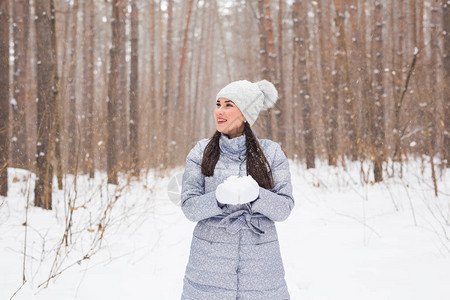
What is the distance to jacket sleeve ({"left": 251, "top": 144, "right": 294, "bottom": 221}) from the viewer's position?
1.52m

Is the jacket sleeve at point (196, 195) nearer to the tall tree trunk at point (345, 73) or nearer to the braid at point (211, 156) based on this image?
the braid at point (211, 156)

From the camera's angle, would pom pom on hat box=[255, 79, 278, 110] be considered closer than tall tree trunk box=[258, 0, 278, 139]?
Yes

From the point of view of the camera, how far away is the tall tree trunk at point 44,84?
201 inches

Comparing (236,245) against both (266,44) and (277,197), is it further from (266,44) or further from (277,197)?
(266,44)

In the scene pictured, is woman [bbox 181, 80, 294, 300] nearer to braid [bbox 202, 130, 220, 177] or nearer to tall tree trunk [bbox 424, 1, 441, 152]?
braid [bbox 202, 130, 220, 177]

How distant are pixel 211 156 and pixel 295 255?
8.28 feet

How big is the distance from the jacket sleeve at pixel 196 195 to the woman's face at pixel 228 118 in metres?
0.16

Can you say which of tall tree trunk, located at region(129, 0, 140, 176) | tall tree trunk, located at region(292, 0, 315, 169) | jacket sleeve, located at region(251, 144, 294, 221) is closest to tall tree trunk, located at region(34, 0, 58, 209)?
tall tree trunk, located at region(129, 0, 140, 176)

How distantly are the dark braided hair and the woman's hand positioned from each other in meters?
0.21

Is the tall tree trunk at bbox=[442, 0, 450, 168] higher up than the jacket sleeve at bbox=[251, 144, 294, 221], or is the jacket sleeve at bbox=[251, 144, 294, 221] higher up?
the tall tree trunk at bbox=[442, 0, 450, 168]

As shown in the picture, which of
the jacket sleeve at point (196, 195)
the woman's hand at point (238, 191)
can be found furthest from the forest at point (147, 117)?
the woman's hand at point (238, 191)

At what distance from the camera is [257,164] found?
1690 millimetres

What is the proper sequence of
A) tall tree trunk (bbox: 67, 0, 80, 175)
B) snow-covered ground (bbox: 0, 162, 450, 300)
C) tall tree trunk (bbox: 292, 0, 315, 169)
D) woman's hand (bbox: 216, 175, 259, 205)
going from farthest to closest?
tall tree trunk (bbox: 292, 0, 315, 169) → tall tree trunk (bbox: 67, 0, 80, 175) → snow-covered ground (bbox: 0, 162, 450, 300) → woman's hand (bbox: 216, 175, 259, 205)

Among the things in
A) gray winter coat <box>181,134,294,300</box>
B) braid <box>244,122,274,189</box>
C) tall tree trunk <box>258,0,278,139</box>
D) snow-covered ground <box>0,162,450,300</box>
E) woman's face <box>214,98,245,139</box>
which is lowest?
snow-covered ground <box>0,162,450,300</box>
